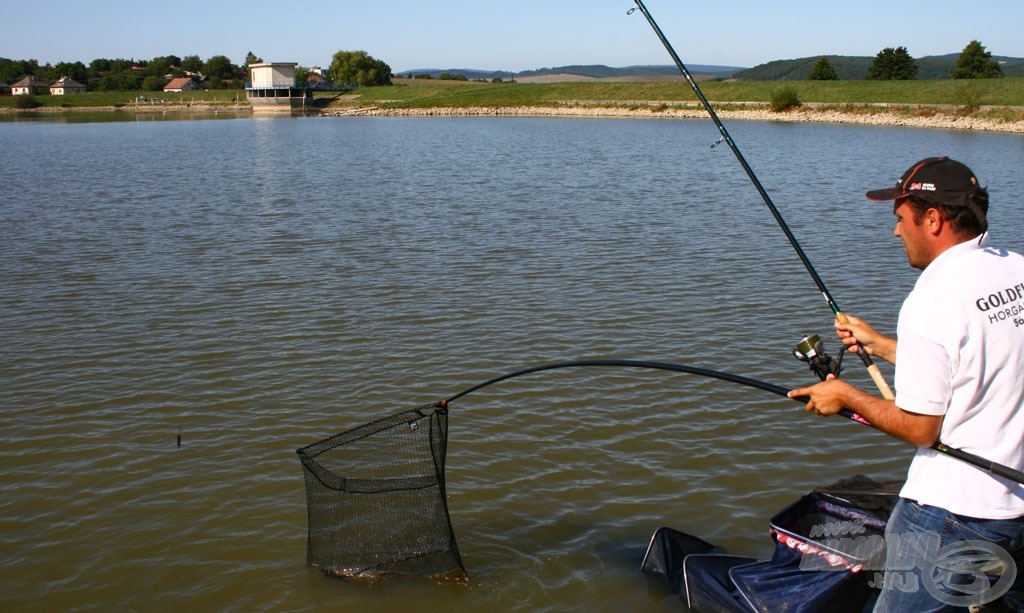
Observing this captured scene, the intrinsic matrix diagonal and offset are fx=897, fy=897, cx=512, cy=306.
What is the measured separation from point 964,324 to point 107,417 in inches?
300

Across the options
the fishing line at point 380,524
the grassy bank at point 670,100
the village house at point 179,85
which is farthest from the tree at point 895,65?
the village house at point 179,85

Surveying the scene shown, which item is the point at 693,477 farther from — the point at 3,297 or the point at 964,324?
the point at 3,297

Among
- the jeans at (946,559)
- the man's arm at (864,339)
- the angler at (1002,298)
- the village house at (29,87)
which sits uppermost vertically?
the village house at (29,87)

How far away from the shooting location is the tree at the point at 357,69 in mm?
136250

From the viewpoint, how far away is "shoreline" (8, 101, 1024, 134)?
2304 inches

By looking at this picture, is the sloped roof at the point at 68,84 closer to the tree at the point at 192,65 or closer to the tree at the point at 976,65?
the tree at the point at 192,65

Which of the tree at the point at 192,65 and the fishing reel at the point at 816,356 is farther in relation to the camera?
the tree at the point at 192,65

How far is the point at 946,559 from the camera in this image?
3.32 metres

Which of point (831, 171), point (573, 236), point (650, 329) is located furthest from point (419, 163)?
point (650, 329)

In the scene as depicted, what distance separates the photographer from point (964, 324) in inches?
122

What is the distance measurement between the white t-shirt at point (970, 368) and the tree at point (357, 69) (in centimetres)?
13809

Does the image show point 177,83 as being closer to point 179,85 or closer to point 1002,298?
point 179,85

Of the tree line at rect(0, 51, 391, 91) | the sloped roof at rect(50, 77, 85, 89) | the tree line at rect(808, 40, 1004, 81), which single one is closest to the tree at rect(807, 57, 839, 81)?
the tree line at rect(808, 40, 1004, 81)

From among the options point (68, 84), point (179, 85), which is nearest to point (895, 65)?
point (179, 85)
